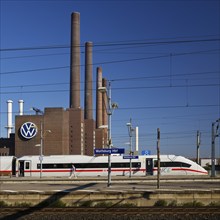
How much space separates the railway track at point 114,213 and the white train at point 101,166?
2568 cm

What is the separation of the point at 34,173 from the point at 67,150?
31385 mm

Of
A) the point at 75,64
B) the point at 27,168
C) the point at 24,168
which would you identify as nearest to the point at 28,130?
the point at 75,64

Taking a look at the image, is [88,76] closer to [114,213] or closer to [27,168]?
[27,168]

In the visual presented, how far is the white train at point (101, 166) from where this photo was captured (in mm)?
46969

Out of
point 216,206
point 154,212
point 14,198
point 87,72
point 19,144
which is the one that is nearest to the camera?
point 154,212

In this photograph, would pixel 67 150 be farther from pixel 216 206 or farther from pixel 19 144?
pixel 216 206

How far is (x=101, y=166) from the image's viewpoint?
156ft

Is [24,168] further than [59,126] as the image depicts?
No

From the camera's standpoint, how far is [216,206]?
20312mm

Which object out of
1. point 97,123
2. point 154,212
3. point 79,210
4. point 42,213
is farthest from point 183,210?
point 97,123

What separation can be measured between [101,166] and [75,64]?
34.1 metres

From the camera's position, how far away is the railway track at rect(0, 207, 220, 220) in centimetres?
1775

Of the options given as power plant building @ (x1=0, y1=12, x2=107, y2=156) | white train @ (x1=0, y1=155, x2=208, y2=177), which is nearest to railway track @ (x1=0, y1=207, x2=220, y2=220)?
white train @ (x1=0, y1=155, x2=208, y2=177)

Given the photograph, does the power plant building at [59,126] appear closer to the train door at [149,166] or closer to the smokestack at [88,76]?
the smokestack at [88,76]
